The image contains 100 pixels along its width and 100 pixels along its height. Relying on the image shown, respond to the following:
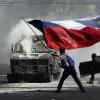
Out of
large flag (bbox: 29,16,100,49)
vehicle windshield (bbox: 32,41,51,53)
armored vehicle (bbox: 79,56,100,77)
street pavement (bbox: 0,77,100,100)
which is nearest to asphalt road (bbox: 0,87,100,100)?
street pavement (bbox: 0,77,100,100)

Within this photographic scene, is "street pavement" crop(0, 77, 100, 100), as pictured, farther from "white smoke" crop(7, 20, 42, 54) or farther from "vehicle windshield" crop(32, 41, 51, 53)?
"white smoke" crop(7, 20, 42, 54)

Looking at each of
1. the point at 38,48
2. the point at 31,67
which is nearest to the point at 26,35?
the point at 38,48

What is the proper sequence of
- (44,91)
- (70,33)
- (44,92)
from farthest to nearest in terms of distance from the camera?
1. (44,91)
2. (44,92)
3. (70,33)

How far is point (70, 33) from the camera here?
14.8 metres

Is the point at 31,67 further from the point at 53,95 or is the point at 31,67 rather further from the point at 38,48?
the point at 53,95

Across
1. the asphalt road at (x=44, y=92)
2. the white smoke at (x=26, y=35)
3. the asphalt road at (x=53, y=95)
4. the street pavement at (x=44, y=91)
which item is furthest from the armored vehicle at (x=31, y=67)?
the asphalt road at (x=53, y=95)

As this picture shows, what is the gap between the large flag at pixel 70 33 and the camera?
568 inches

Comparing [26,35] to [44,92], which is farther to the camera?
[26,35]

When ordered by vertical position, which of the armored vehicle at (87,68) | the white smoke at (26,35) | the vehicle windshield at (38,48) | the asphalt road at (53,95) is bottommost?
the asphalt road at (53,95)

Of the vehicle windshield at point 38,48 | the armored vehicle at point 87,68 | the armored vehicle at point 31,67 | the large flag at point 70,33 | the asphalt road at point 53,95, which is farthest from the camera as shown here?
the vehicle windshield at point 38,48

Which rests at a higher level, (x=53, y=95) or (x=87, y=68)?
(x=87, y=68)

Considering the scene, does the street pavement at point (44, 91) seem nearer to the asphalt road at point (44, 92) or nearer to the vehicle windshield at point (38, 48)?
the asphalt road at point (44, 92)

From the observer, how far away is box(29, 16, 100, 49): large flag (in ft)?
47.3

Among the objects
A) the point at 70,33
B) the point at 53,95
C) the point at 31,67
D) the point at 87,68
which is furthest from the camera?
the point at 31,67
